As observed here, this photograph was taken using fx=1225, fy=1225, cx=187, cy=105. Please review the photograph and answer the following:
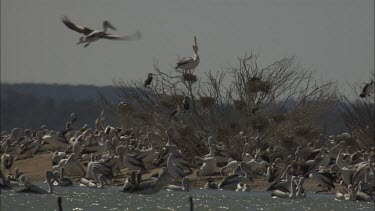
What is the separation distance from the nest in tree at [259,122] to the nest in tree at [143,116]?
3635 millimetres

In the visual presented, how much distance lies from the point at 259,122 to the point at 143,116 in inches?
160

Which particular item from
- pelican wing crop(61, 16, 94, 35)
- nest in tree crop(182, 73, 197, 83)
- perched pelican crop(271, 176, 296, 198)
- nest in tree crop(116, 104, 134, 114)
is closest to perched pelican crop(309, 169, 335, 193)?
perched pelican crop(271, 176, 296, 198)

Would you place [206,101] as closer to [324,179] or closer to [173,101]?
[173,101]

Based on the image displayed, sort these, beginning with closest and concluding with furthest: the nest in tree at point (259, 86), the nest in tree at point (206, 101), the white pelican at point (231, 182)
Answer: the white pelican at point (231, 182) → the nest in tree at point (259, 86) → the nest in tree at point (206, 101)

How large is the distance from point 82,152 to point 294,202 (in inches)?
440

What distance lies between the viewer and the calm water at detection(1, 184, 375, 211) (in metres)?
22.7

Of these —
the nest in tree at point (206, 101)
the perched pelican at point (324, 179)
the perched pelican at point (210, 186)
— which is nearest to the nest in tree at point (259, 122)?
the nest in tree at point (206, 101)

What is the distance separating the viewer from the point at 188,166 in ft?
104

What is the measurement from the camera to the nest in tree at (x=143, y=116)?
35.9 metres

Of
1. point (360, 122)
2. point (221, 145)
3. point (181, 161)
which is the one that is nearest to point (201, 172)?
point (181, 161)

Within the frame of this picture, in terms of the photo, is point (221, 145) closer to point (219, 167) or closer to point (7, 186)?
point (219, 167)

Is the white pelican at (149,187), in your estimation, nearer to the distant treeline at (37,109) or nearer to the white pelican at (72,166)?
the white pelican at (72,166)

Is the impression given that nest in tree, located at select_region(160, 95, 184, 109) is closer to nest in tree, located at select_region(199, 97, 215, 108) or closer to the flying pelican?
nest in tree, located at select_region(199, 97, 215, 108)

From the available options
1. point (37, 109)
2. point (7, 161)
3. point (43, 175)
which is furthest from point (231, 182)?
point (37, 109)
